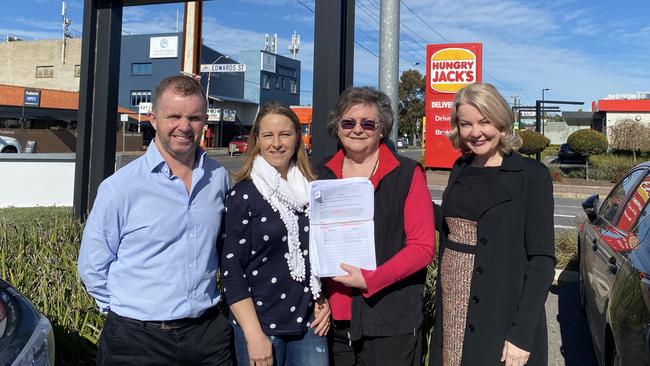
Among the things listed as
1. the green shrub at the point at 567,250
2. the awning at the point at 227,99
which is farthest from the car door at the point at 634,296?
the awning at the point at 227,99

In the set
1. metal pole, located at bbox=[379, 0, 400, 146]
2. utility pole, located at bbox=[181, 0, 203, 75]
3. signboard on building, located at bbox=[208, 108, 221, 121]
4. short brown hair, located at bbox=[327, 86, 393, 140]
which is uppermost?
signboard on building, located at bbox=[208, 108, 221, 121]

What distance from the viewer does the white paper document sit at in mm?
2346

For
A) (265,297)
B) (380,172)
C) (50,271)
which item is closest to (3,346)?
(265,297)

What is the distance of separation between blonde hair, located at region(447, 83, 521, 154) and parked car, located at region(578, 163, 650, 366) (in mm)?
1112

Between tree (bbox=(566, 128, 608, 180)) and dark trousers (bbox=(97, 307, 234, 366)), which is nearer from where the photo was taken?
dark trousers (bbox=(97, 307, 234, 366))

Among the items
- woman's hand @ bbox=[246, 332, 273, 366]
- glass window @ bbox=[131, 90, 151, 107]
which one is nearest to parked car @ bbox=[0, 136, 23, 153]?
woman's hand @ bbox=[246, 332, 273, 366]

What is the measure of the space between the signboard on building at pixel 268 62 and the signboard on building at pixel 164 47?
28.0ft

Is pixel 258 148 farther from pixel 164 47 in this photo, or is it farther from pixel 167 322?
pixel 164 47

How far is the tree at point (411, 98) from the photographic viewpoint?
6881 cm

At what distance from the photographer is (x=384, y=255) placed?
2414 mm

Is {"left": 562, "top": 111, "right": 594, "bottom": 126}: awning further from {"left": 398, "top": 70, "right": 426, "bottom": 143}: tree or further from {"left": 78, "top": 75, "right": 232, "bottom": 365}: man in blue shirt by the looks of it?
{"left": 78, "top": 75, "right": 232, "bottom": 365}: man in blue shirt

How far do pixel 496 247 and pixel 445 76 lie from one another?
16671 mm

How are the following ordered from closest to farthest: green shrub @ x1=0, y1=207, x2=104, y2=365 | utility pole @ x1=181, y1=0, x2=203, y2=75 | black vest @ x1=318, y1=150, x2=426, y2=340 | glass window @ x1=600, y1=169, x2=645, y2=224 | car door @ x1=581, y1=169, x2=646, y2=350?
1. black vest @ x1=318, y1=150, x2=426, y2=340
2. green shrub @ x1=0, y1=207, x2=104, y2=365
3. car door @ x1=581, y1=169, x2=646, y2=350
4. glass window @ x1=600, y1=169, x2=645, y2=224
5. utility pole @ x1=181, y1=0, x2=203, y2=75

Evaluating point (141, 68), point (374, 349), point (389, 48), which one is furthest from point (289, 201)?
point (141, 68)
